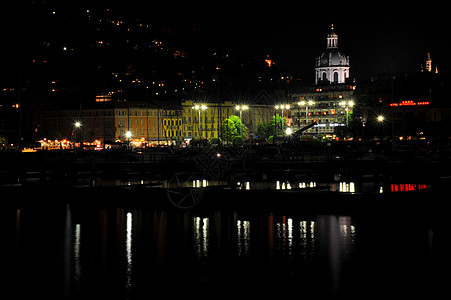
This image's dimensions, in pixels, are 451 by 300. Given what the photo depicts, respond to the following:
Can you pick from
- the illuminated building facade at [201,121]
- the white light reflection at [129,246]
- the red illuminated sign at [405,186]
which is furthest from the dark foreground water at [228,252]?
the illuminated building facade at [201,121]

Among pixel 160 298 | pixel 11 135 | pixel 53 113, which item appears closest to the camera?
pixel 160 298

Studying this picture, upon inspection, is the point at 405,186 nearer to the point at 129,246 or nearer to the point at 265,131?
the point at 129,246

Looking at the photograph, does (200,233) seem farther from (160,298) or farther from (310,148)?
(310,148)

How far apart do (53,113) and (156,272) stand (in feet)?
539

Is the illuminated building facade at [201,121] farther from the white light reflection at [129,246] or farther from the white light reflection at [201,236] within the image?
the white light reflection at [201,236]

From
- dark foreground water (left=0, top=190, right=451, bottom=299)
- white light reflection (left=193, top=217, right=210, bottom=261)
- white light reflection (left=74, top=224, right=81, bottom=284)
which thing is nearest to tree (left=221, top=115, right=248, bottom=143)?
dark foreground water (left=0, top=190, right=451, bottom=299)

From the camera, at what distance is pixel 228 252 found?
97.8 ft

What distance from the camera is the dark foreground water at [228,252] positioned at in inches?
975

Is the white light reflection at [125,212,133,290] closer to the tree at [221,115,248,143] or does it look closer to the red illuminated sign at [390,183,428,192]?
the red illuminated sign at [390,183,428,192]

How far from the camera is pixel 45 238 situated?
110ft

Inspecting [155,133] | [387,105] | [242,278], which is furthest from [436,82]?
[242,278]

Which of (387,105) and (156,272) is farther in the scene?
(387,105)

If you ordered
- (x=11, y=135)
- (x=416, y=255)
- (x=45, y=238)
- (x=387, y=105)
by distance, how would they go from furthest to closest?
(x=387, y=105) < (x=11, y=135) < (x=45, y=238) < (x=416, y=255)

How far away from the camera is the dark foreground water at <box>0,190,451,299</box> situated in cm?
2477
